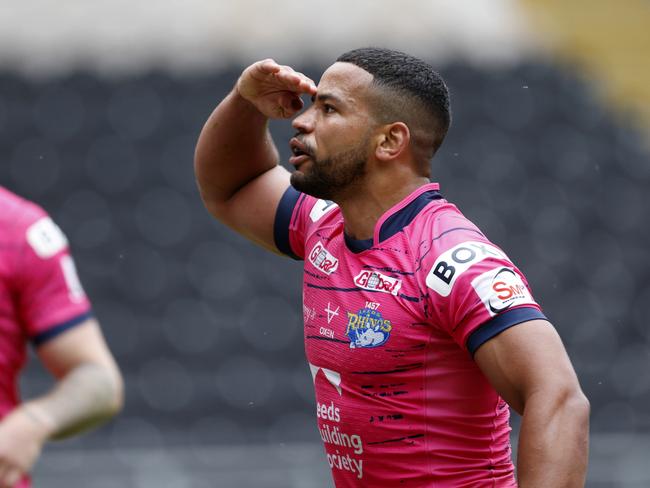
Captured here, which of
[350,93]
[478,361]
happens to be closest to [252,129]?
[350,93]

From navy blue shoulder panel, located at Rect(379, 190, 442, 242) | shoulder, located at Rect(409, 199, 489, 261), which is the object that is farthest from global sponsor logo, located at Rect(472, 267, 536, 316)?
navy blue shoulder panel, located at Rect(379, 190, 442, 242)

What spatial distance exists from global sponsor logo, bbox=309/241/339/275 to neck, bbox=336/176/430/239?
9cm

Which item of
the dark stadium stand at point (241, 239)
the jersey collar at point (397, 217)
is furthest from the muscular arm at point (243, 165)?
the dark stadium stand at point (241, 239)

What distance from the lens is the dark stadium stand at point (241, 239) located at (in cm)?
828

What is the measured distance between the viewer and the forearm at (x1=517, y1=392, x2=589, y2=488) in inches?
114

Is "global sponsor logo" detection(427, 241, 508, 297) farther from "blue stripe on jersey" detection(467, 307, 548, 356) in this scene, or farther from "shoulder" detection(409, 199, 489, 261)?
"blue stripe on jersey" detection(467, 307, 548, 356)

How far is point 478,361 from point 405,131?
791 millimetres

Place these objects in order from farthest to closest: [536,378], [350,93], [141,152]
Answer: [141,152], [350,93], [536,378]

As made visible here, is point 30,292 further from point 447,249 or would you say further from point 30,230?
point 447,249

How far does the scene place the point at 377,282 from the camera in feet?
10.9

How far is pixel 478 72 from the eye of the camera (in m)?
10.1

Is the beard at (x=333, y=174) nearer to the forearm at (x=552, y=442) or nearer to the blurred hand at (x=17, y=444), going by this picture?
the forearm at (x=552, y=442)

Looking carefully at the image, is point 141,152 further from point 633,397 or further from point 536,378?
point 536,378

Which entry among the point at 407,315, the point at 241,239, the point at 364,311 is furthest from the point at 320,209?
the point at 241,239
